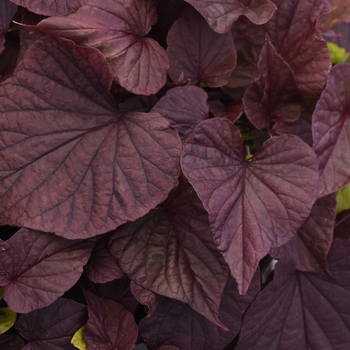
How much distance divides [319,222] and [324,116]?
16 cm

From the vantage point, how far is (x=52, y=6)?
22.7 inches

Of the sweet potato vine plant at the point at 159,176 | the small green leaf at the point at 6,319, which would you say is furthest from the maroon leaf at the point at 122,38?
the small green leaf at the point at 6,319

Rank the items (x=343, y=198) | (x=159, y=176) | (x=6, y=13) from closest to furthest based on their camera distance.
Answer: (x=159, y=176) → (x=6, y=13) → (x=343, y=198)

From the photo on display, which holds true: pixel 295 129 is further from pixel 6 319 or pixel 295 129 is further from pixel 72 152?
pixel 6 319

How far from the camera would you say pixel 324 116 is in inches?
24.5

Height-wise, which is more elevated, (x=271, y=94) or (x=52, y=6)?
(x=52, y=6)

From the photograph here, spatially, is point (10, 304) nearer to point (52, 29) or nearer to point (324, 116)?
point (52, 29)

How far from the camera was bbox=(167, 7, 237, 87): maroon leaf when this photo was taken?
2.16ft

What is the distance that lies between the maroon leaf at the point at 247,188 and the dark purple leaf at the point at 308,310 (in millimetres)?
178

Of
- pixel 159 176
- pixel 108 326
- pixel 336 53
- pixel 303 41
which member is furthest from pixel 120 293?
pixel 336 53

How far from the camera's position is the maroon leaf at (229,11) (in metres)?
0.60

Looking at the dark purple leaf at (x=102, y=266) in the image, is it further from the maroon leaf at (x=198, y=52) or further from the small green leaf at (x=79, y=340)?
the maroon leaf at (x=198, y=52)

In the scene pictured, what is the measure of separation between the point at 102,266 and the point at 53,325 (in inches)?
3.8

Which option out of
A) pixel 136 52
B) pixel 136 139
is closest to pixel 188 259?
pixel 136 139
